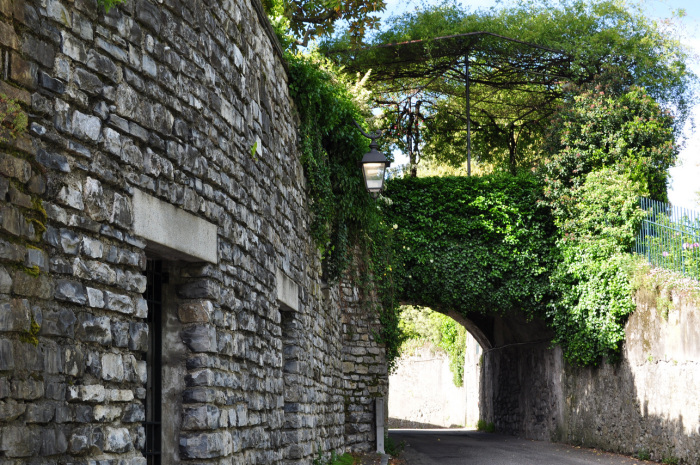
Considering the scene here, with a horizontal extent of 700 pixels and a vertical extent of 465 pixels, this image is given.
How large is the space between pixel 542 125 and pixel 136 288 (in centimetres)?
1780

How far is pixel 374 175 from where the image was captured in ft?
29.2

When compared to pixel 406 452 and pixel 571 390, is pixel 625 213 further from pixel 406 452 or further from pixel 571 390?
pixel 406 452

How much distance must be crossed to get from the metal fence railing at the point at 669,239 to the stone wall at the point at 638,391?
0.62 m

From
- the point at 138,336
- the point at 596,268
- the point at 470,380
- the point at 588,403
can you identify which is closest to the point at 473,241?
the point at 596,268

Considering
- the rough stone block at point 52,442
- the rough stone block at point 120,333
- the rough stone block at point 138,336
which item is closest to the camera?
the rough stone block at point 52,442

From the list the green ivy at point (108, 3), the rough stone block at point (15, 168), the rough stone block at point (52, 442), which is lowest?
the rough stone block at point (52, 442)

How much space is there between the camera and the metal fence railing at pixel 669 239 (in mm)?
12562

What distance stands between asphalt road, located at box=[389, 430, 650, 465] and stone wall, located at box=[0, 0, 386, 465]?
603cm

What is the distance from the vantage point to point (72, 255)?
3219 mm

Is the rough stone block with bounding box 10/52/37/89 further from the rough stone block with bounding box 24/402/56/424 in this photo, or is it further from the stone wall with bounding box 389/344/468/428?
the stone wall with bounding box 389/344/468/428

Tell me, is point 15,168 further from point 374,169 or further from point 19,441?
point 374,169

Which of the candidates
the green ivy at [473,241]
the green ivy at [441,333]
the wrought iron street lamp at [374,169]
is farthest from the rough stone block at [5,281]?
the green ivy at [441,333]

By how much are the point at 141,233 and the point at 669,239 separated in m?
11.4

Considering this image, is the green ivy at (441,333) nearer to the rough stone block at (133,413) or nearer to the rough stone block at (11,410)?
the rough stone block at (133,413)
